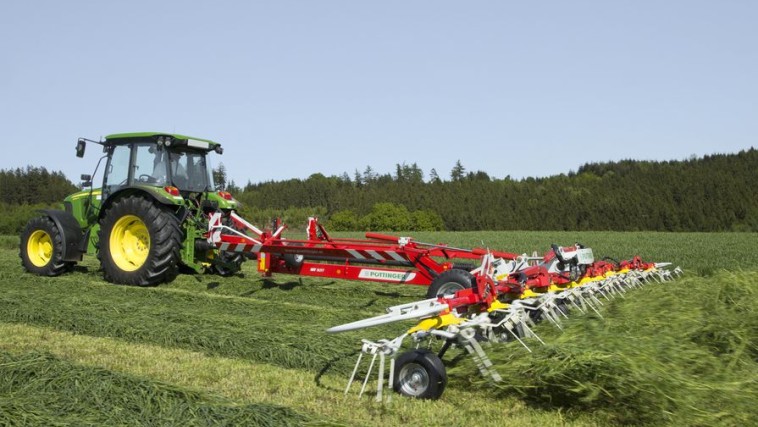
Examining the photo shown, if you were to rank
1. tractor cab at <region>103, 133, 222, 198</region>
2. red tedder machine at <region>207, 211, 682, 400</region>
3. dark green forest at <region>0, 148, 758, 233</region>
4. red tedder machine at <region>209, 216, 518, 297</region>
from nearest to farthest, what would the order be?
red tedder machine at <region>207, 211, 682, 400</region> < red tedder machine at <region>209, 216, 518, 297</region> < tractor cab at <region>103, 133, 222, 198</region> < dark green forest at <region>0, 148, 758, 233</region>

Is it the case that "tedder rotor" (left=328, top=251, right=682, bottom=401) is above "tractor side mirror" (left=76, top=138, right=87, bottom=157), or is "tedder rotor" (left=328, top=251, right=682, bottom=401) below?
below

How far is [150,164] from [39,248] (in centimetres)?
255

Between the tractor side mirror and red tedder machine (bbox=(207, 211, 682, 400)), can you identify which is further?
the tractor side mirror

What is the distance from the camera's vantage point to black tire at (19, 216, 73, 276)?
9.60m

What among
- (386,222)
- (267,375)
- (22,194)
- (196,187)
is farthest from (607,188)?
(267,375)

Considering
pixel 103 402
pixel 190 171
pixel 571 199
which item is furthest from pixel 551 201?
pixel 103 402

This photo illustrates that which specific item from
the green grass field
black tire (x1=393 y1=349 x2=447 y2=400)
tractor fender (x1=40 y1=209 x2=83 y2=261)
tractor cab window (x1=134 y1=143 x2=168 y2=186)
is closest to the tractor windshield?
tractor cab window (x1=134 y1=143 x2=168 y2=186)

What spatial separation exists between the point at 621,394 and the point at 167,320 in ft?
14.0

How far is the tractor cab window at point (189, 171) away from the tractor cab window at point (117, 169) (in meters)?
0.72

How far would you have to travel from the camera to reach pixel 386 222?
42781mm

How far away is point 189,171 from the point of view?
31.4 ft

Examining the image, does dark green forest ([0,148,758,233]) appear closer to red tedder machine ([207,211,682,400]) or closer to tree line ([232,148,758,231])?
tree line ([232,148,758,231])

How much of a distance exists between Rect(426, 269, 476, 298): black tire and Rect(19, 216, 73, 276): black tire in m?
6.18

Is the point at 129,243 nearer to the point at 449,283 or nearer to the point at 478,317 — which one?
the point at 449,283
